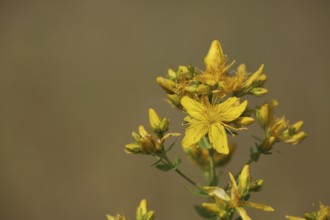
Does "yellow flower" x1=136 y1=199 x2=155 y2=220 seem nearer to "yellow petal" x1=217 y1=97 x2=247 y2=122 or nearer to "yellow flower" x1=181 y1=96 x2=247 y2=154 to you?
"yellow flower" x1=181 y1=96 x2=247 y2=154

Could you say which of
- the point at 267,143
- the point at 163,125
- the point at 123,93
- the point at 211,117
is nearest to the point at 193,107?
the point at 211,117

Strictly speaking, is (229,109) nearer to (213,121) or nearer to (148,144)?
(213,121)

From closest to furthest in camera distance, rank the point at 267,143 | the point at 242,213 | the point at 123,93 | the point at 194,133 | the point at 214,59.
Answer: the point at 242,213, the point at 194,133, the point at 214,59, the point at 267,143, the point at 123,93

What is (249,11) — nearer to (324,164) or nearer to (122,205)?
(324,164)

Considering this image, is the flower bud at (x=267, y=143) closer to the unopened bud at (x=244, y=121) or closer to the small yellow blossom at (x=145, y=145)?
the unopened bud at (x=244, y=121)

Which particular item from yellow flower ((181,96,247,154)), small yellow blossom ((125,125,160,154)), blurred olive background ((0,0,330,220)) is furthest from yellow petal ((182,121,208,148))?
blurred olive background ((0,0,330,220))

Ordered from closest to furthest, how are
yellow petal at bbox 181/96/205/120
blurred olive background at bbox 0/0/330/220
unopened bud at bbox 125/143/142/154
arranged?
yellow petal at bbox 181/96/205/120
unopened bud at bbox 125/143/142/154
blurred olive background at bbox 0/0/330/220

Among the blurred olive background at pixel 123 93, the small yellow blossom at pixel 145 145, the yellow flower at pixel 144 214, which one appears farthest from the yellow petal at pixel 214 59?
the blurred olive background at pixel 123 93

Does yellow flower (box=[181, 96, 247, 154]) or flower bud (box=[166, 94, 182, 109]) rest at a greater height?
flower bud (box=[166, 94, 182, 109])
